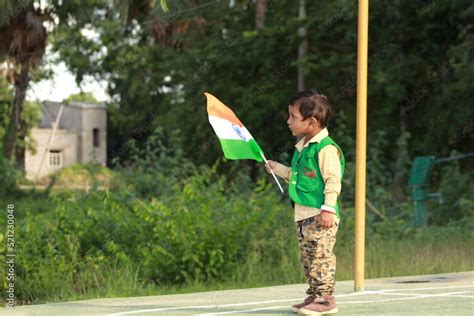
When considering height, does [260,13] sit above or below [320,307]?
above

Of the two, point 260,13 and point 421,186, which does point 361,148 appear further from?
point 260,13

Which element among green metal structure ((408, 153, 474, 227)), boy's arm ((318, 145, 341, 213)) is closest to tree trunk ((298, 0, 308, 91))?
green metal structure ((408, 153, 474, 227))

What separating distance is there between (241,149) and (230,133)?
132mm

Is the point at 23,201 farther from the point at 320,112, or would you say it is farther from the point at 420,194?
the point at 320,112

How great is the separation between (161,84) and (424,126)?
13503mm

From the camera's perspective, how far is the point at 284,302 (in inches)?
326

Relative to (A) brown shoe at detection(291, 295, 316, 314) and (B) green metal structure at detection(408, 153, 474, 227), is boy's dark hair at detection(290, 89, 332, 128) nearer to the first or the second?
(A) brown shoe at detection(291, 295, 316, 314)

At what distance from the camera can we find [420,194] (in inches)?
772

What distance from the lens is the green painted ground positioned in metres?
7.64

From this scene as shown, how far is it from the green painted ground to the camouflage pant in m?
0.41

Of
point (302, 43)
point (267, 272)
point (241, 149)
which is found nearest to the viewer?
point (241, 149)

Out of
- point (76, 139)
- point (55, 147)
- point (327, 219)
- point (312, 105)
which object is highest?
point (76, 139)

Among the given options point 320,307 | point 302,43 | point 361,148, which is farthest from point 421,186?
point 320,307

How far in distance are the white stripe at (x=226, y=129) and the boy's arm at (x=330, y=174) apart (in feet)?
2.19
